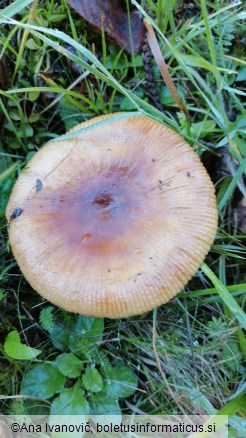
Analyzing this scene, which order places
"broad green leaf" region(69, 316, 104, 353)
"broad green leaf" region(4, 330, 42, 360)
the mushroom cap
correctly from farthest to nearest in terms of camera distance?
"broad green leaf" region(69, 316, 104, 353)
"broad green leaf" region(4, 330, 42, 360)
the mushroom cap

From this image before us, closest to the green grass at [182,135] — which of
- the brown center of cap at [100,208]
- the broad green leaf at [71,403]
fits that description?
the broad green leaf at [71,403]

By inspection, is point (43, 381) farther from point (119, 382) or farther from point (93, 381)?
point (119, 382)

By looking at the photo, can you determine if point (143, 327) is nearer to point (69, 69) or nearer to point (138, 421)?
point (138, 421)

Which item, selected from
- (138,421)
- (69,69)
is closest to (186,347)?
(138,421)

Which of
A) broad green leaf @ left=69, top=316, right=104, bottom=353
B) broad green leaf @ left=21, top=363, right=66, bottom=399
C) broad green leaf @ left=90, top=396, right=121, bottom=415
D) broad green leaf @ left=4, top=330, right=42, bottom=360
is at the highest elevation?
broad green leaf @ left=4, top=330, right=42, bottom=360

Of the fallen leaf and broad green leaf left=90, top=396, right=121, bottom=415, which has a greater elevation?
the fallen leaf

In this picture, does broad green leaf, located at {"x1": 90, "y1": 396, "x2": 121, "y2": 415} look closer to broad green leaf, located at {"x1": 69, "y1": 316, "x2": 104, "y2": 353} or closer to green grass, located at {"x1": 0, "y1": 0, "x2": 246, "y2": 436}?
green grass, located at {"x1": 0, "y1": 0, "x2": 246, "y2": 436}

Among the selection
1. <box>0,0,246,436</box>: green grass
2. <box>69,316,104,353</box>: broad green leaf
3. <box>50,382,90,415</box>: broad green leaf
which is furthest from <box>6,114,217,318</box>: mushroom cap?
<box>50,382,90,415</box>: broad green leaf
